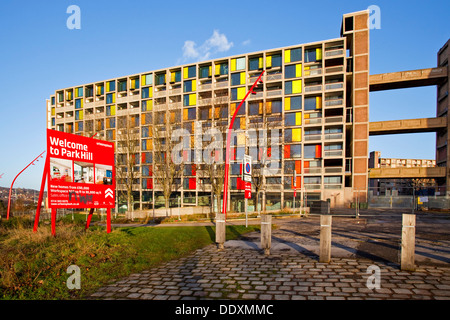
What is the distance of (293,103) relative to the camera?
42.7 meters

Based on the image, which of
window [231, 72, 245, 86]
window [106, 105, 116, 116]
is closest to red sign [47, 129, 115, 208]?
window [231, 72, 245, 86]

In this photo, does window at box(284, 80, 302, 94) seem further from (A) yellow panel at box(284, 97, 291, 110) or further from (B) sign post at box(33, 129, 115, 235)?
(B) sign post at box(33, 129, 115, 235)

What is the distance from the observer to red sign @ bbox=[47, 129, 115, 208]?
8.33 metres

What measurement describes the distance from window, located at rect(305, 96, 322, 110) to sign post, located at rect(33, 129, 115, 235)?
37.2 meters

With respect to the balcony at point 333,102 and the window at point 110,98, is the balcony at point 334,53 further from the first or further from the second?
the window at point 110,98

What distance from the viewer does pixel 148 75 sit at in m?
52.8

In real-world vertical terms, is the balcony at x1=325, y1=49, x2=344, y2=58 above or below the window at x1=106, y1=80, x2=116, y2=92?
above

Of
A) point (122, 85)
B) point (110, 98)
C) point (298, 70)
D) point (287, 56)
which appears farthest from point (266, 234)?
point (110, 98)

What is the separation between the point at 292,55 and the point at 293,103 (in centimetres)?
787

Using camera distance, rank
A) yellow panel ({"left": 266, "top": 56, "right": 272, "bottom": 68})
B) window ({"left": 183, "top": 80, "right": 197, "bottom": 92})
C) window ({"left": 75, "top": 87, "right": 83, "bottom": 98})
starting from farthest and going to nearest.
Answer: window ({"left": 75, "top": 87, "right": 83, "bottom": 98}), window ({"left": 183, "top": 80, "right": 197, "bottom": 92}), yellow panel ({"left": 266, "top": 56, "right": 272, "bottom": 68})

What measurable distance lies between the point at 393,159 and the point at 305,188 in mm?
102733

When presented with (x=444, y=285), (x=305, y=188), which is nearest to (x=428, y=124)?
(x=305, y=188)
